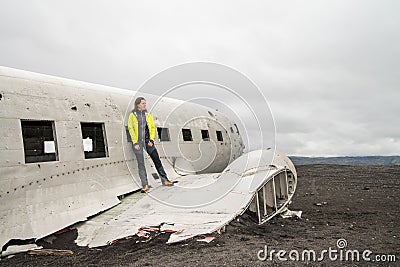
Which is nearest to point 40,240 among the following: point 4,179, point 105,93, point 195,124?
point 4,179

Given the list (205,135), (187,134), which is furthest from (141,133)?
(205,135)

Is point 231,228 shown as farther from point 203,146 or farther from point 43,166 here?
point 203,146

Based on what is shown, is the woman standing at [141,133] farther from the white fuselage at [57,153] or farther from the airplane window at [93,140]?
the airplane window at [93,140]

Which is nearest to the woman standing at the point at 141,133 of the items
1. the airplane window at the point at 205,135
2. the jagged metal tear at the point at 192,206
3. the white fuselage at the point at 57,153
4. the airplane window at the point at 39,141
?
the white fuselage at the point at 57,153

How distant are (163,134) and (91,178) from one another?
148 inches

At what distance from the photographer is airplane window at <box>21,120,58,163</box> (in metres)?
6.79

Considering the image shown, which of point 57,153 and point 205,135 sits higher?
point 205,135

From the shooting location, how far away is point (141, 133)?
914cm

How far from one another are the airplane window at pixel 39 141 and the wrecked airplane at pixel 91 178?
19 mm

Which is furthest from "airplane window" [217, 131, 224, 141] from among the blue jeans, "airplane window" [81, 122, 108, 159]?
"airplane window" [81, 122, 108, 159]

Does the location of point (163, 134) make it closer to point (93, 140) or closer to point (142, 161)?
point (142, 161)

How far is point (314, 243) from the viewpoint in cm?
682

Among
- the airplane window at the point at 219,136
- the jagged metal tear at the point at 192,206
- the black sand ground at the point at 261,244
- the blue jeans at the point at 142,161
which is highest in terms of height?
the airplane window at the point at 219,136

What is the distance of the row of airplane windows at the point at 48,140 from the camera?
682cm
